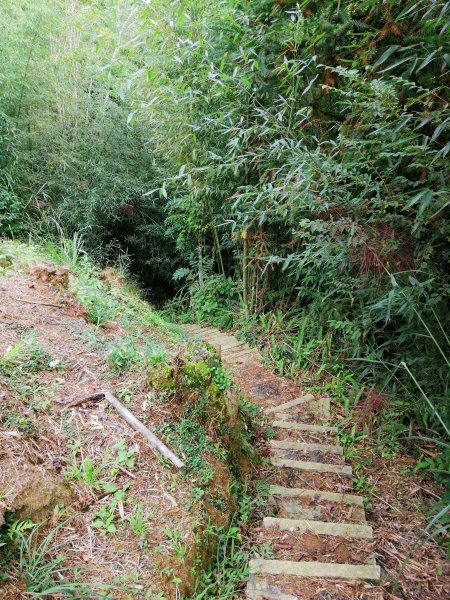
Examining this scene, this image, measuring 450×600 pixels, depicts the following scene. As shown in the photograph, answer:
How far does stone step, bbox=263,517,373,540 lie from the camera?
2029mm

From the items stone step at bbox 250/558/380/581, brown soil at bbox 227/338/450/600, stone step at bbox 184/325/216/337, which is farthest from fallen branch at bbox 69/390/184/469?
stone step at bbox 184/325/216/337

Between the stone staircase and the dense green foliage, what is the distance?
45cm

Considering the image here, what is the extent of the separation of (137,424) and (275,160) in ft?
7.58

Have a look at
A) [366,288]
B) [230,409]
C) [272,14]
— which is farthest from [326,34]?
[230,409]

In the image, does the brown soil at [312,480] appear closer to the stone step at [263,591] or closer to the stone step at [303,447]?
the stone step at [303,447]

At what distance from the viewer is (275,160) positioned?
3.21 meters

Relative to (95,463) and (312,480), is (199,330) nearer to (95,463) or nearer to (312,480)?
(312,480)

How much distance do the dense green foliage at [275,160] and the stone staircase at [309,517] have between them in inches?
17.6

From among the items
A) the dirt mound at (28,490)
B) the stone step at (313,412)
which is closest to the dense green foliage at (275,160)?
the stone step at (313,412)

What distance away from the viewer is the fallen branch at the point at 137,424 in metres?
1.86

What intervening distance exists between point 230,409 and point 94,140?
14.3 feet

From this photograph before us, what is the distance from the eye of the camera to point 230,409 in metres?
2.37

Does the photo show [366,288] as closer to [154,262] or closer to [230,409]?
[230,409]

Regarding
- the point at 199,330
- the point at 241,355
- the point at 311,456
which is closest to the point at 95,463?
the point at 311,456
